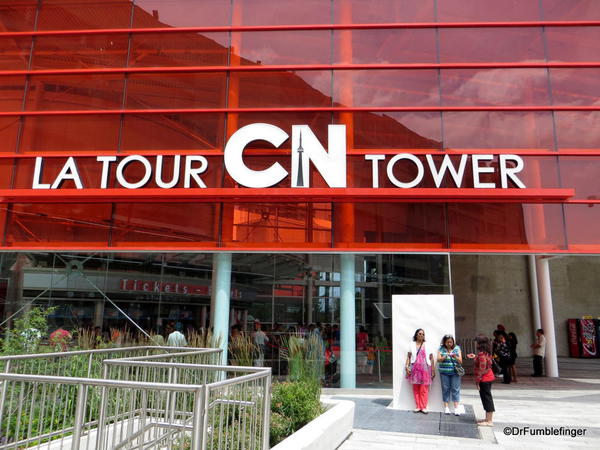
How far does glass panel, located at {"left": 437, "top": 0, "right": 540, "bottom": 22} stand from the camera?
583 inches

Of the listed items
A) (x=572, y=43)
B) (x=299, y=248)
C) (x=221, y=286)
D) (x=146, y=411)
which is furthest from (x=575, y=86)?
(x=146, y=411)

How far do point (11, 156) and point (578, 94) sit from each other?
16.9 m

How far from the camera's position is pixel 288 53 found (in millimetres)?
14898

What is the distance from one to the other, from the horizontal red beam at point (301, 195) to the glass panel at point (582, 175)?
607mm

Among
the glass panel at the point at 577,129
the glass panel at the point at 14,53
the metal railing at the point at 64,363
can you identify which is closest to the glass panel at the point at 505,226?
the glass panel at the point at 577,129

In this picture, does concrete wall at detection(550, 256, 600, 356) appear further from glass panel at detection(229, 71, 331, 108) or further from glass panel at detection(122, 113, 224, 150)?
glass panel at detection(122, 113, 224, 150)

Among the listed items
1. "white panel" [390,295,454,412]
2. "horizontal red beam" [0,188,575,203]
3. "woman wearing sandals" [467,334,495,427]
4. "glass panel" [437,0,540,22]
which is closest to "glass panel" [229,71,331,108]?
"horizontal red beam" [0,188,575,203]

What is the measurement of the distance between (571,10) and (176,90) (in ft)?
40.2

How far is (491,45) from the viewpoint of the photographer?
14656 millimetres

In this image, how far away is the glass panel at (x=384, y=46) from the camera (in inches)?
576

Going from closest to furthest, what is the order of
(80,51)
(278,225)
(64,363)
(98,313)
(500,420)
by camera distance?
1. (64,363)
2. (500,420)
3. (278,225)
4. (98,313)
5. (80,51)

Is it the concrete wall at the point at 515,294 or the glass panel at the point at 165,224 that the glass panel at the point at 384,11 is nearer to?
the glass panel at the point at 165,224

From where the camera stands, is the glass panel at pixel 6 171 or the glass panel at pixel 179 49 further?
the glass panel at pixel 179 49

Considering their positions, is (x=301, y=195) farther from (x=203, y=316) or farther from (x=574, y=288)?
(x=574, y=288)
